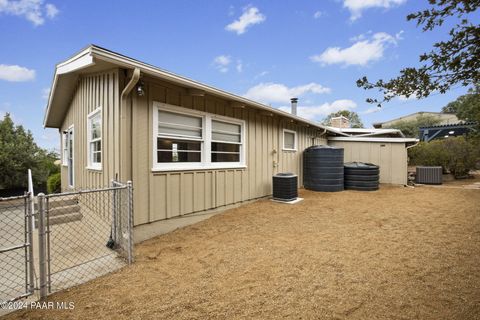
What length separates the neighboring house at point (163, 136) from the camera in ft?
A: 13.8

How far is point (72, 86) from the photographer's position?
7.11 m

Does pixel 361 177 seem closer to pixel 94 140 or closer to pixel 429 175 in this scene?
pixel 429 175

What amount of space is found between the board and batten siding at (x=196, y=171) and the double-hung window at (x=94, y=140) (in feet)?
4.58

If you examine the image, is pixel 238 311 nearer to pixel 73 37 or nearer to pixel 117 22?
pixel 117 22

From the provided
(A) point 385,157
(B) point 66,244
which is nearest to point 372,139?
(A) point 385,157

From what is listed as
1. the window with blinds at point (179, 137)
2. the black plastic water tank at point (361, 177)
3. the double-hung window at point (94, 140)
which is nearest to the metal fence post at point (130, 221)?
the window with blinds at point (179, 137)

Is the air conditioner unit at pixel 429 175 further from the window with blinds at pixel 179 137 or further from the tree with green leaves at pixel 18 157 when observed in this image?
the tree with green leaves at pixel 18 157

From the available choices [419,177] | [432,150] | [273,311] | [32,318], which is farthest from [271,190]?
[432,150]

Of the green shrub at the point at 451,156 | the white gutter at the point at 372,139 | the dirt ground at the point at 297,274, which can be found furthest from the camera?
the green shrub at the point at 451,156

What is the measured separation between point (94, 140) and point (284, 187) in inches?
197

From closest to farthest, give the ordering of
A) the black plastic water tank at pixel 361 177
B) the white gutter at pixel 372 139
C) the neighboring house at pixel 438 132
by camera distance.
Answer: the black plastic water tank at pixel 361 177 < the white gutter at pixel 372 139 < the neighboring house at pixel 438 132

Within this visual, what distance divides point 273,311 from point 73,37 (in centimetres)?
1143

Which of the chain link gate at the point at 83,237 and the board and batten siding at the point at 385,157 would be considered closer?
the chain link gate at the point at 83,237

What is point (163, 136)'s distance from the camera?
473cm
